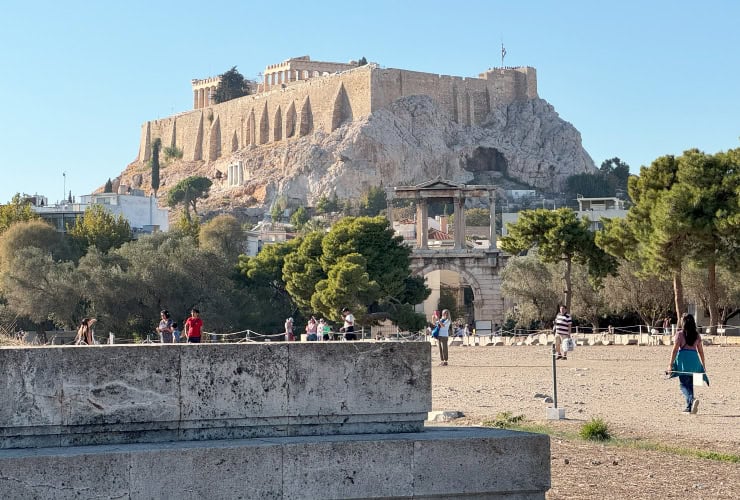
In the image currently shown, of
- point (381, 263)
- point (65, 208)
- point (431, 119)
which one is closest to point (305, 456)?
point (381, 263)

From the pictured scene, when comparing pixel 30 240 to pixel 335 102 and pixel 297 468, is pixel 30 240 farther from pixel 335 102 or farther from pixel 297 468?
pixel 335 102

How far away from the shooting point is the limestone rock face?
113m

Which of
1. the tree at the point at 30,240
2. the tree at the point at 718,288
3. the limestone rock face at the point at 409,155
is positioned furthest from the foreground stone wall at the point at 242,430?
the limestone rock face at the point at 409,155

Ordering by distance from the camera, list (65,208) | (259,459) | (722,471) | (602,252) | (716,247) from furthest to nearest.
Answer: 1. (65,208)
2. (602,252)
3. (716,247)
4. (722,471)
5. (259,459)

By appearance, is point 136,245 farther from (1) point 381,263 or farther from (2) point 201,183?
(2) point 201,183

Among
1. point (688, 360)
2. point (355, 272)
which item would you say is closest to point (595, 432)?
point (688, 360)

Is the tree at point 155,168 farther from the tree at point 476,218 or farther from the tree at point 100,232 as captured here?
the tree at point 100,232

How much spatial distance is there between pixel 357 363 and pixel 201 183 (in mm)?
112574

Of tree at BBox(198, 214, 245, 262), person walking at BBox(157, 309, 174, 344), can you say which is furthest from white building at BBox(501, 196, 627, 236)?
person walking at BBox(157, 309, 174, 344)

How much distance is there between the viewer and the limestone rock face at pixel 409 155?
4444 inches

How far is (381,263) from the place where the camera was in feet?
175

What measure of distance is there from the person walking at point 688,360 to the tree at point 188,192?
10255 cm

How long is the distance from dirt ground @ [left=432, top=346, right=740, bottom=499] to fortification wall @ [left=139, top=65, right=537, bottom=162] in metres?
87.8

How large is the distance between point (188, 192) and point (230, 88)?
23.1 metres
